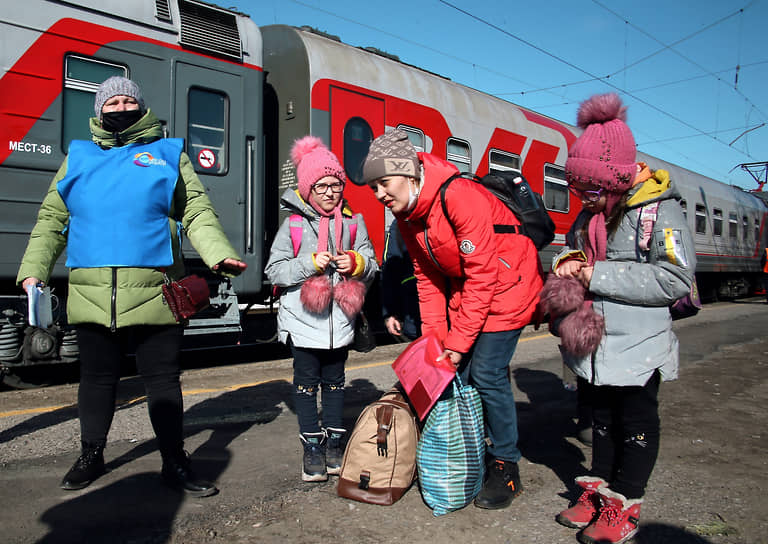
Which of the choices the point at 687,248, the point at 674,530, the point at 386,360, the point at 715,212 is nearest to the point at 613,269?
the point at 687,248

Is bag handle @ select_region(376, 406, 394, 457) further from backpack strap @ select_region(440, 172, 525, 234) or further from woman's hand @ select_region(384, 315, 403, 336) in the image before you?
backpack strap @ select_region(440, 172, 525, 234)

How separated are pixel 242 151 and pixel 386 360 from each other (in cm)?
287

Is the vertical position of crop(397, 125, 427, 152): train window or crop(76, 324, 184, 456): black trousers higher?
crop(397, 125, 427, 152): train window

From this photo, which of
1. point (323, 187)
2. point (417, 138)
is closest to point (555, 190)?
point (417, 138)

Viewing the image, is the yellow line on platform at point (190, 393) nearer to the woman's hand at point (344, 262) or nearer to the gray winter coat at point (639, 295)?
the woman's hand at point (344, 262)

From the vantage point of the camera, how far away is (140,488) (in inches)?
115

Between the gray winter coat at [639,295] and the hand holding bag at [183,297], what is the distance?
1868 mm

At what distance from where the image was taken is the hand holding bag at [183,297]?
2.80 meters

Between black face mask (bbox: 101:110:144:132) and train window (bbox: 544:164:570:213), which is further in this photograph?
train window (bbox: 544:164:570:213)

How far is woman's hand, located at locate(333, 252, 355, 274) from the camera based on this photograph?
308 cm

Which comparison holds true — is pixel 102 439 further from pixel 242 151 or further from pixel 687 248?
pixel 242 151

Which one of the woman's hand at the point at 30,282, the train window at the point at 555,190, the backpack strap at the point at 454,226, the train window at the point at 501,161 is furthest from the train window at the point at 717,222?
the woman's hand at the point at 30,282

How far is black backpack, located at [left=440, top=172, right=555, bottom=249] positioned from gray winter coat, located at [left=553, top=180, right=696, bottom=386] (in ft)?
1.56

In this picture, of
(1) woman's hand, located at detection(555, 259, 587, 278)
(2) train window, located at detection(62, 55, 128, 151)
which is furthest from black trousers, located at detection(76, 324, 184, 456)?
(2) train window, located at detection(62, 55, 128, 151)
